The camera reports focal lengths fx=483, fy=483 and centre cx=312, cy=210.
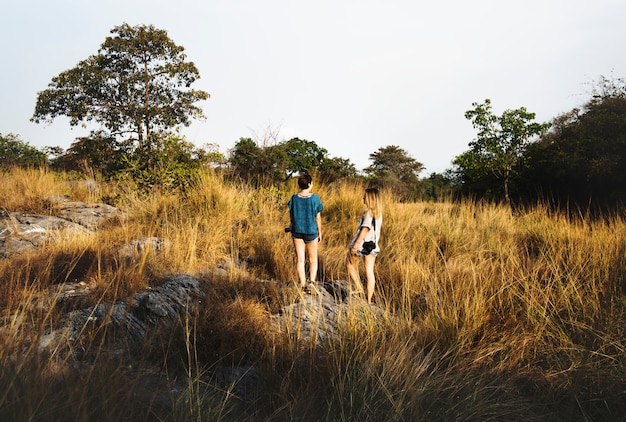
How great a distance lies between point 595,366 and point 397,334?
61.1 inches

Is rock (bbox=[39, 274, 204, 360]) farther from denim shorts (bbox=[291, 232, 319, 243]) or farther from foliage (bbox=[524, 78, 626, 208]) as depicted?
foliage (bbox=[524, 78, 626, 208])

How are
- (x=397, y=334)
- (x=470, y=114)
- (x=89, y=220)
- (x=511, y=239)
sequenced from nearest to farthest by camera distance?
(x=397, y=334)
(x=511, y=239)
(x=89, y=220)
(x=470, y=114)

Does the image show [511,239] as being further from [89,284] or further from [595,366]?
[89,284]

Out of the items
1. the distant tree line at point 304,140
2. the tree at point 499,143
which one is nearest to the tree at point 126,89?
the distant tree line at point 304,140

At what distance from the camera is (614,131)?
606 inches

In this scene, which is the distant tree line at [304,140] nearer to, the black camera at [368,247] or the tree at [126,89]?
the tree at [126,89]

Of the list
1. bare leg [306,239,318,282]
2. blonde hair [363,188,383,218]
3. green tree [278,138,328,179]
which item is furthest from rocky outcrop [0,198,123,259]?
green tree [278,138,328,179]

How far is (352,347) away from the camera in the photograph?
3545 millimetres

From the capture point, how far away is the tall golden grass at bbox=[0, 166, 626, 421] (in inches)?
96.0

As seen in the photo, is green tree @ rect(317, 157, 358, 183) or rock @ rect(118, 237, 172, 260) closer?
rock @ rect(118, 237, 172, 260)

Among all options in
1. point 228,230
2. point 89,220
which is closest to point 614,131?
point 228,230

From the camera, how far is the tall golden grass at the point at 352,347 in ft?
8.00

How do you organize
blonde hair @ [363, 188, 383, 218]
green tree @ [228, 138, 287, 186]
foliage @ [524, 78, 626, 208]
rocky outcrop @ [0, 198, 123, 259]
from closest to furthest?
blonde hair @ [363, 188, 383, 218]
rocky outcrop @ [0, 198, 123, 259]
green tree @ [228, 138, 287, 186]
foliage @ [524, 78, 626, 208]

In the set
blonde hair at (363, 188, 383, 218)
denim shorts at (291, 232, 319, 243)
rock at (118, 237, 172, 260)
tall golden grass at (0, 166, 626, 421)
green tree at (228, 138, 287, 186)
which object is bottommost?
tall golden grass at (0, 166, 626, 421)
